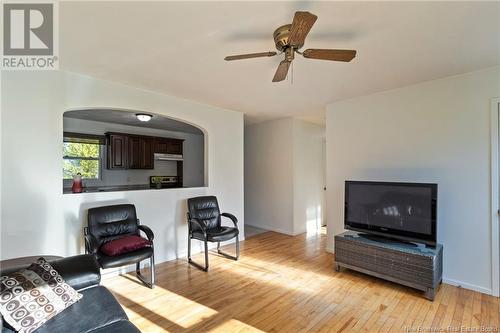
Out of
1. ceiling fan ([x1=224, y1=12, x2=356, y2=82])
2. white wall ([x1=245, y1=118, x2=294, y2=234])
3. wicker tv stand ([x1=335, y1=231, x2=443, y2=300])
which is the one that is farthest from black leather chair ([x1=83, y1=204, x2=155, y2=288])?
white wall ([x1=245, y1=118, x2=294, y2=234])

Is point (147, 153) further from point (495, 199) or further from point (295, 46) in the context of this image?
point (495, 199)

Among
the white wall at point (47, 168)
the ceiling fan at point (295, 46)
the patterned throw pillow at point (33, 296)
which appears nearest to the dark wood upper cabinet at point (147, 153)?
the white wall at point (47, 168)

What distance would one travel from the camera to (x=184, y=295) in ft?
8.54

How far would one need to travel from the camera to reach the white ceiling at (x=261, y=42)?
5.50 ft

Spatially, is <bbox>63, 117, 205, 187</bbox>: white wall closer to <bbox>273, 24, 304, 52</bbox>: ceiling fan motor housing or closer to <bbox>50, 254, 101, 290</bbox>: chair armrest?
<bbox>50, 254, 101, 290</bbox>: chair armrest

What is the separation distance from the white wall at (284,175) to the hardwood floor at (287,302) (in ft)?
6.18

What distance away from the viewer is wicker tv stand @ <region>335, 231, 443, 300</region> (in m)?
2.51

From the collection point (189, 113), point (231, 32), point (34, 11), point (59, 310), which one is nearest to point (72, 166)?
point (189, 113)

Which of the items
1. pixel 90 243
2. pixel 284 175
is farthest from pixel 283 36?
pixel 284 175

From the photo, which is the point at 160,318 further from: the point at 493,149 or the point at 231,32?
the point at 493,149

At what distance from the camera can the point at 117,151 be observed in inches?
209

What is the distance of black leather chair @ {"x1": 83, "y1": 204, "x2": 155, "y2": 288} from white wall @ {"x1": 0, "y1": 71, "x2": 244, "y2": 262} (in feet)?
0.91

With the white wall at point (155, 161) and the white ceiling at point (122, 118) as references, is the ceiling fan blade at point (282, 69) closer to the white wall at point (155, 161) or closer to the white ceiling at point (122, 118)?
the white ceiling at point (122, 118)

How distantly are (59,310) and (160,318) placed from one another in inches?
36.6
